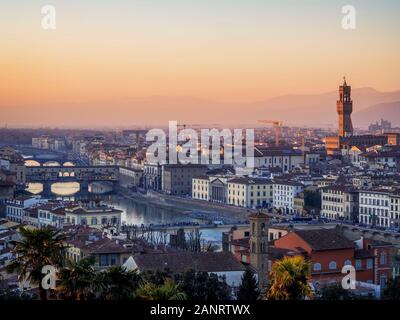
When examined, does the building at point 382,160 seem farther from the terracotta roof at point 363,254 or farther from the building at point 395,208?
the terracotta roof at point 363,254

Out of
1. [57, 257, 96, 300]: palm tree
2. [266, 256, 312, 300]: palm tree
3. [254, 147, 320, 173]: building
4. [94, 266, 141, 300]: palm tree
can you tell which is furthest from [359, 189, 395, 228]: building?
[57, 257, 96, 300]: palm tree

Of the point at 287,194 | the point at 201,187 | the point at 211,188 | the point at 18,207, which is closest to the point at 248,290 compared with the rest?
the point at 18,207

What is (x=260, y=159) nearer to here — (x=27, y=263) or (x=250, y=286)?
(x=250, y=286)

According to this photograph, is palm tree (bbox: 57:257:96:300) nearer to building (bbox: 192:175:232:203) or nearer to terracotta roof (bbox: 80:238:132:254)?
terracotta roof (bbox: 80:238:132:254)

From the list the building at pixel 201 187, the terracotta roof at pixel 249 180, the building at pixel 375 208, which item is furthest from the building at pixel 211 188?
the building at pixel 375 208

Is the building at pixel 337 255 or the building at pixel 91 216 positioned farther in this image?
the building at pixel 91 216
